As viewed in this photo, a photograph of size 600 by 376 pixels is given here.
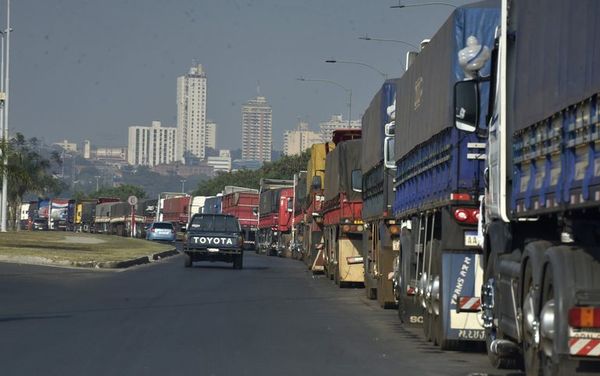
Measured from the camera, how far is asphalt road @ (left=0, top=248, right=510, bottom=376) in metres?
13.5

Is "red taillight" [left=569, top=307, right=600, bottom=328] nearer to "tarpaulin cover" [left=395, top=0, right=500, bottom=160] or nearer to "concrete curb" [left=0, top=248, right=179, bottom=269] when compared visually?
"tarpaulin cover" [left=395, top=0, right=500, bottom=160]

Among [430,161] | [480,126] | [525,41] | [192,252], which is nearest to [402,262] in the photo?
[430,161]

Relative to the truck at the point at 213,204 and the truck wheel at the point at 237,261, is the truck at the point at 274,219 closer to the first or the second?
the truck at the point at 213,204

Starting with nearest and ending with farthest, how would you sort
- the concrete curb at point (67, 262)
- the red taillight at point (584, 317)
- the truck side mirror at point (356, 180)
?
the red taillight at point (584, 317) < the truck side mirror at point (356, 180) < the concrete curb at point (67, 262)

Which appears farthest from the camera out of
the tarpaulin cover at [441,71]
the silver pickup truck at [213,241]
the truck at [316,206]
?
the silver pickup truck at [213,241]

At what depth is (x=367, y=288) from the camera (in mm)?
26969

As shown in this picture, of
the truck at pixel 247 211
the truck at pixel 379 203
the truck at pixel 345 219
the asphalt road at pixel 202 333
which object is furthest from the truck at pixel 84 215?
the truck at pixel 379 203

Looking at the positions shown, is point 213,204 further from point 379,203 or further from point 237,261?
point 379,203

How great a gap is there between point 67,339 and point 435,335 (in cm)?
428

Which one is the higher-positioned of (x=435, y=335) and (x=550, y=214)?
(x=550, y=214)

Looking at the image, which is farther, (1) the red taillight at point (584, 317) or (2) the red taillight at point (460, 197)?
(2) the red taillight at point (460, 197)

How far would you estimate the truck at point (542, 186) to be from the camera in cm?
940

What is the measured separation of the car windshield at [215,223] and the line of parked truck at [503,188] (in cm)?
1955

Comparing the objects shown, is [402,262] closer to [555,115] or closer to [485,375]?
[485,375]
